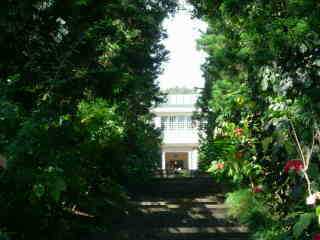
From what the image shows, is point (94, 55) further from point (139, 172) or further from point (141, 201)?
point (139, 172)

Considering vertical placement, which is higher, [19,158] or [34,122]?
[34,122]

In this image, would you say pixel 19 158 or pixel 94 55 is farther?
pixel 94 55

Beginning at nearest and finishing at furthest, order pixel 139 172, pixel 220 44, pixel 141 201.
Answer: pixel 141 201 < pixel 139 172 < pixel 220 44

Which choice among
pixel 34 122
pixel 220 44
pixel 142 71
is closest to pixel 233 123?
pixel 34 122

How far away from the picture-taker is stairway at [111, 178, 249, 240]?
22.2 ft

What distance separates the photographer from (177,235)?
6.81m

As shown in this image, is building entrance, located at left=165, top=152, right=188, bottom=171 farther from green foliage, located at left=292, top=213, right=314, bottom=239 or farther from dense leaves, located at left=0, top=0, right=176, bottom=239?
green foliage, located at left=292, top=213, right=314, bottom=239

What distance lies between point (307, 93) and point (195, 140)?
28.5m

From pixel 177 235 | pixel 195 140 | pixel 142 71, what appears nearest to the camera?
pixel 177 235

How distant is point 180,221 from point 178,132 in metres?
26.5

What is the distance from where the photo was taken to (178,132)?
111 ft

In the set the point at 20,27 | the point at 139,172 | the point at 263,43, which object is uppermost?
the point at 20,27

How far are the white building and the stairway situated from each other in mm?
22954

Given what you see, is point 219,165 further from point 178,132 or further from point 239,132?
point 178,132
